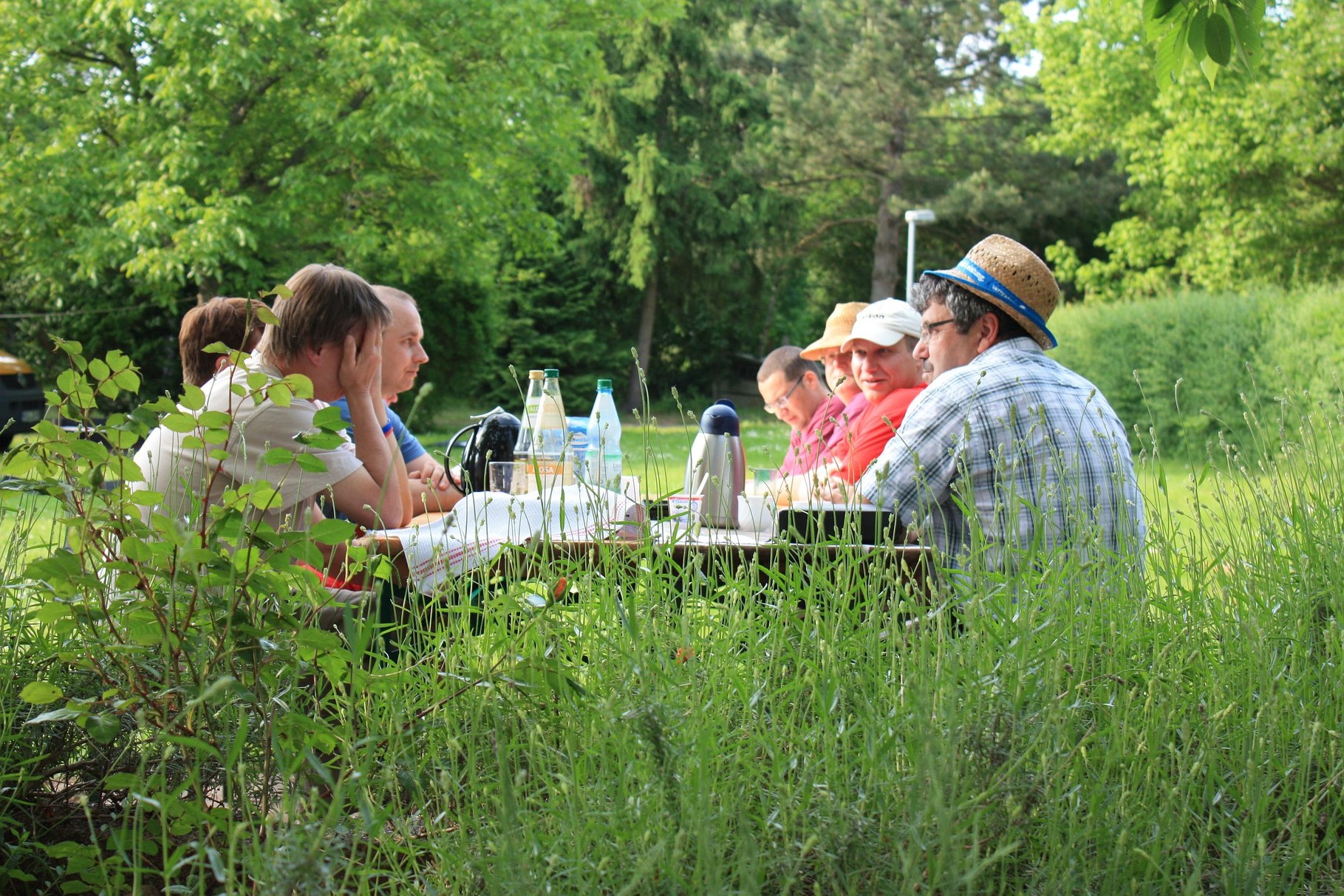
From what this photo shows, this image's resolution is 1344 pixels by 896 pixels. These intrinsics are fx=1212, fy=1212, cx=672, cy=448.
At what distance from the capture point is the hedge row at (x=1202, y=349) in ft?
45.2

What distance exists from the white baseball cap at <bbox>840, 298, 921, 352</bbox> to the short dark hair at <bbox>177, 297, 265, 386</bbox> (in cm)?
225

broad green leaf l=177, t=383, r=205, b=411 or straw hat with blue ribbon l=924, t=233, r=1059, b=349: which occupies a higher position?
straw hat with blue ribbon l=924, t=233, r=1059, b=349

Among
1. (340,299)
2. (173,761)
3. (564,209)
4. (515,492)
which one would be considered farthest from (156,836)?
(564,209)

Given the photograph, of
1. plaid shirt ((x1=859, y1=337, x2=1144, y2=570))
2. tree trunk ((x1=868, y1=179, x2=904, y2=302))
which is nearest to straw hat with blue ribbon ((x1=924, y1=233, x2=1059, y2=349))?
plaid shirt ((x1=859, y1=337, x2=1144, y2=570))

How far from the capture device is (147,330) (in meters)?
18.6

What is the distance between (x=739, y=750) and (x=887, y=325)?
335 centimetres

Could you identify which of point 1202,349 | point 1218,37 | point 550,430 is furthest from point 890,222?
point 1218,37

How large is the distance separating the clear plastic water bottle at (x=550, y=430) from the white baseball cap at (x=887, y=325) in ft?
4.23

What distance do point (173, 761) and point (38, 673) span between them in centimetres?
35

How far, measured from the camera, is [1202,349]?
53.2 ft

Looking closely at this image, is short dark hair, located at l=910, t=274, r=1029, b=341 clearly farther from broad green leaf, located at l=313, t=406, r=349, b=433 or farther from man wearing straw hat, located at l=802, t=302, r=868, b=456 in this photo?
broad green leaf, located at l=313, t=406, r=349, b=433

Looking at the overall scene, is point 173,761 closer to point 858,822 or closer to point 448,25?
point 858,822

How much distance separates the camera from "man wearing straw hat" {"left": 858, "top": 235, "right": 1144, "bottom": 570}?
290 cm

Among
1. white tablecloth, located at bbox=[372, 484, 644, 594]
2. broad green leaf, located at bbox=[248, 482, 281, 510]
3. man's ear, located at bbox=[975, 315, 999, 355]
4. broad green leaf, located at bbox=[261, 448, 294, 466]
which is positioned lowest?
white tablecloth, located at bbox=[372, 484, 644, 594]
